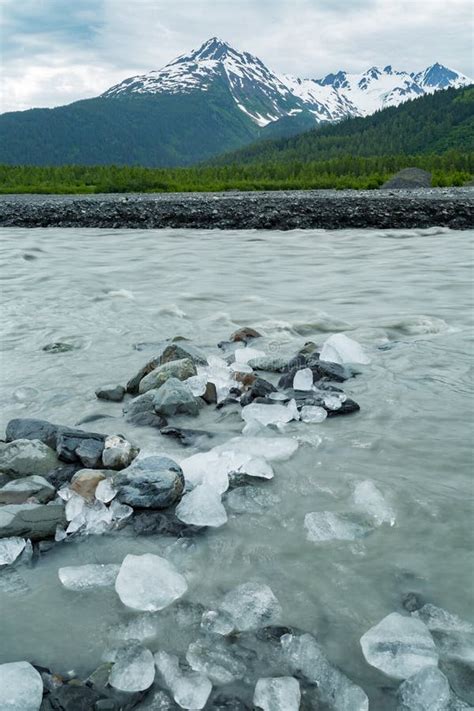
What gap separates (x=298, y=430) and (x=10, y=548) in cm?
201

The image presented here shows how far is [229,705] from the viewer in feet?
6.52

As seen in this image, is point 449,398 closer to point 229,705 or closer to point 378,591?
point 378,591

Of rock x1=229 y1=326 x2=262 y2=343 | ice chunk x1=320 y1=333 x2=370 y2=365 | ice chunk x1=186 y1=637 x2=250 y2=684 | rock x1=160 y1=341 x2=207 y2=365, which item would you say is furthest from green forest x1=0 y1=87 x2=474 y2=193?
ice chunk x1=186 y1=637 x2=250 y2=684

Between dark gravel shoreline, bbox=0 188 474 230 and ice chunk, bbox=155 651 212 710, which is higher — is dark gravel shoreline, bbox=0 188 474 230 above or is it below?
above

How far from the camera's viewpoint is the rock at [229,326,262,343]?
6566mm

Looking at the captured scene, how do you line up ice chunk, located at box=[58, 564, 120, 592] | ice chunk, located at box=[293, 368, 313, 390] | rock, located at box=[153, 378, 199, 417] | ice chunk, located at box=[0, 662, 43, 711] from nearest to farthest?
ice chunk, located at box=[0, 662, 43, 711] < ice chunk, located at box=[58, 564, 120, 592] < rock, located at box=[153, 378, 199, 417] < ice chunk, located at box=[293, 368, 313, 390]

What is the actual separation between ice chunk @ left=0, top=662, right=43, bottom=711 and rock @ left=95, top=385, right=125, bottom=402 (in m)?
2.86

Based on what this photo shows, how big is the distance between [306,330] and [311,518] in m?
4.24

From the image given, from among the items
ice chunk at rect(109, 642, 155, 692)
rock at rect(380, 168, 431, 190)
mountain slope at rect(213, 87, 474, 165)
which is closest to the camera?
ice chunk at rect(109, 642, 155, 692)

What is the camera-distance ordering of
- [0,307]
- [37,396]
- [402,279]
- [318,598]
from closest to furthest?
[318,598]
[37,396]
[0,307]
[402,279]

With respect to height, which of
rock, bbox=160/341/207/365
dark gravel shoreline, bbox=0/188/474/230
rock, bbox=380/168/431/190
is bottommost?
rock, bbox=160/341/207/365

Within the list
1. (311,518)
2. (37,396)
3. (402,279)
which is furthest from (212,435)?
(402,279)

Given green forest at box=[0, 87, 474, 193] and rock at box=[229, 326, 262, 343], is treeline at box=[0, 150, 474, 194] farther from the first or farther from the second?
rock at box=[229, 326, 262, 343]

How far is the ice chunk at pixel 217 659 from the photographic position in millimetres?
2105
